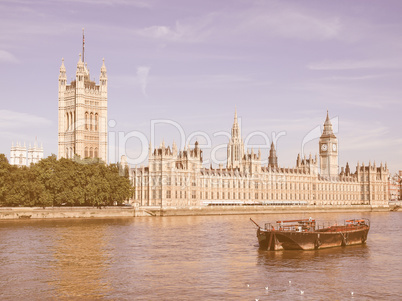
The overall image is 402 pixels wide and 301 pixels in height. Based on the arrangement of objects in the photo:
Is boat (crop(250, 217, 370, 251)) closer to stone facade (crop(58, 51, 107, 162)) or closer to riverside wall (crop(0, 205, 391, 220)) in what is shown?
riverside wall (crop(0, 205, 391, 220))

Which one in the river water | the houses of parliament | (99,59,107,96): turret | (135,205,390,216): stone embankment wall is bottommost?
the river water

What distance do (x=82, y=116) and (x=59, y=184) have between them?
57.5 metres

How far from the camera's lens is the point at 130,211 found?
4026 inches

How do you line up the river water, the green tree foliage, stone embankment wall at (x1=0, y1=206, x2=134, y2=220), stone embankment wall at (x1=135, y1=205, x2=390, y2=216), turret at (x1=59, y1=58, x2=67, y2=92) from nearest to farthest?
the river water, stone embankment wall at (x1=0, y1=206, x2=134, y2=220), the green tree foliage, stone embankment wall at (x1=135, y1=205, x2=390, y2=216), turret at (x1=59, y1=58, x2=67, y2=92)

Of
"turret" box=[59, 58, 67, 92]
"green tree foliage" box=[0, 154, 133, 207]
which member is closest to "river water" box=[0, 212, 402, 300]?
"green tree foliage" box=[0, 154, 133, 207]

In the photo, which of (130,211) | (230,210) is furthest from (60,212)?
(230,210)

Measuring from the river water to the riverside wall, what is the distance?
89.2ft

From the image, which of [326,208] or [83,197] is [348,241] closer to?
[83,197]

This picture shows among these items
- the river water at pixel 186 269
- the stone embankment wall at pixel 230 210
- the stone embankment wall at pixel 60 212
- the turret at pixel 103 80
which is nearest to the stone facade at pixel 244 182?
the stone embankment wall at pixel 230 210

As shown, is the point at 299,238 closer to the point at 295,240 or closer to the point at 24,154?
the point at 295,240

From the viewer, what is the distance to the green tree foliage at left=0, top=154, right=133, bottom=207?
87938 millimetres

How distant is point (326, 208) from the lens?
157250 mm

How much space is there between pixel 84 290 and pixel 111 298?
2.52 meters

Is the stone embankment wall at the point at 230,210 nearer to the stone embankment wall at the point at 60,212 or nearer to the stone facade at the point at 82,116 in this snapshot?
the stone embankment wall at the point at 60,212
